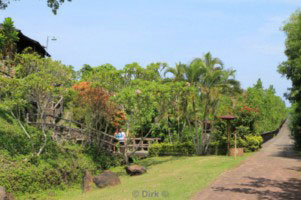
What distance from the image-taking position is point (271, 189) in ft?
40.4

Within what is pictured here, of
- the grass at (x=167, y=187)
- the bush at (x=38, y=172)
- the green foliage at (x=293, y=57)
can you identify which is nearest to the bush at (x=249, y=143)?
the green foliage at (x=293, y=57)

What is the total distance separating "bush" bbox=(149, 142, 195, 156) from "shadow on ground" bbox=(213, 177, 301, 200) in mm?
12174

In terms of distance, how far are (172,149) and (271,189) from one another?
15096 millimetres

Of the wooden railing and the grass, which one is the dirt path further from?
the wooden railing

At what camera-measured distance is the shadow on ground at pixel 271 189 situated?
1141cm

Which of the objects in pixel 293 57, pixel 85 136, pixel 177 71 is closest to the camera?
pixel 293 57

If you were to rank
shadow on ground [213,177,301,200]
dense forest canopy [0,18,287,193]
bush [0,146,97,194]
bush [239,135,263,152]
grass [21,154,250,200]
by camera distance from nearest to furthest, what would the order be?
1. shadow on ground [213,177,301,200]
2. grass [21,154,250,200]
3. bush [0,146,97,194]
4. dense forest canopy [0,18,287,193]
5. bush [239,135,263,152]

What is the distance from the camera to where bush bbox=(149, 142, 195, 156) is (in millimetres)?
26270

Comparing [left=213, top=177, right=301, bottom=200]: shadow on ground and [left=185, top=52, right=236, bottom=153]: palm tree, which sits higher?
[left=185, top=52, right=236, bottom=153]: palm tree

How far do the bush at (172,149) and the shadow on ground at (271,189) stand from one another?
479 inches

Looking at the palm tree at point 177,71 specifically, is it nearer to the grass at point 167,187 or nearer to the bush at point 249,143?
the bush at point 249,143

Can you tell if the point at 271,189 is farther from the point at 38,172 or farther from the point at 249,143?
the point at 249,143

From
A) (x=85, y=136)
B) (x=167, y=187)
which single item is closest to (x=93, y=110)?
(x=85, y=136)

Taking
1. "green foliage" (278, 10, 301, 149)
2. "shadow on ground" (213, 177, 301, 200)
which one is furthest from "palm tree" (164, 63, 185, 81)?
"shadow on ground" (213, 177, 301, 200)
